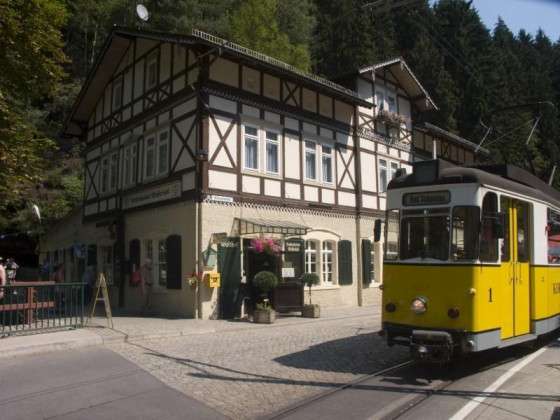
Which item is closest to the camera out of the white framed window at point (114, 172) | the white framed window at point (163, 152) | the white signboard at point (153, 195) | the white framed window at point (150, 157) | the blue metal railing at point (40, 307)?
the blue metal railing at point (40, 307)

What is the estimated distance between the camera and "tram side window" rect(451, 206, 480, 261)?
793cm

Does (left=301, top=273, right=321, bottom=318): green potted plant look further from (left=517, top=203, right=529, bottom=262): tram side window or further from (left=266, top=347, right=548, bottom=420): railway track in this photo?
(left=517, top=203, right=529, bottom=262): tram side window

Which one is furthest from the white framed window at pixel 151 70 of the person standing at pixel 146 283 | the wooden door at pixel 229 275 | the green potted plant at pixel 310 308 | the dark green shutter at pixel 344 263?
the dark green shutter at pixel 344 263

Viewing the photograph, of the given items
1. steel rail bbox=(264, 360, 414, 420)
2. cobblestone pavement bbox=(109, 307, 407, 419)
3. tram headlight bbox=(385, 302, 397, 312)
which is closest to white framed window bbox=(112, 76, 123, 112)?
cobblestone pavement bbox=(109, 307, 407, 419)

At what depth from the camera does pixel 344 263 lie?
20266 mm

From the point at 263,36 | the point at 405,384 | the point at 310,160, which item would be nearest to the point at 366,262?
the point at 310,160

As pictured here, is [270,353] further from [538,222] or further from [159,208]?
[159,208]

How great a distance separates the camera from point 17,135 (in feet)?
46.4

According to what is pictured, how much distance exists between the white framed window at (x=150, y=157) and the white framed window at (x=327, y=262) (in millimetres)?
6548

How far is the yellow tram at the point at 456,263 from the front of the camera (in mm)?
7816

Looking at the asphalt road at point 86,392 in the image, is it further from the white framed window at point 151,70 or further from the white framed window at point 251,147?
the white framed window at point 151,70

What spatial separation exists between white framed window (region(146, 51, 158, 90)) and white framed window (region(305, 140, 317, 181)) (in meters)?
5.82

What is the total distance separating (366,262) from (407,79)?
29.2ft

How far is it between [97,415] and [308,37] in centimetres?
3681
